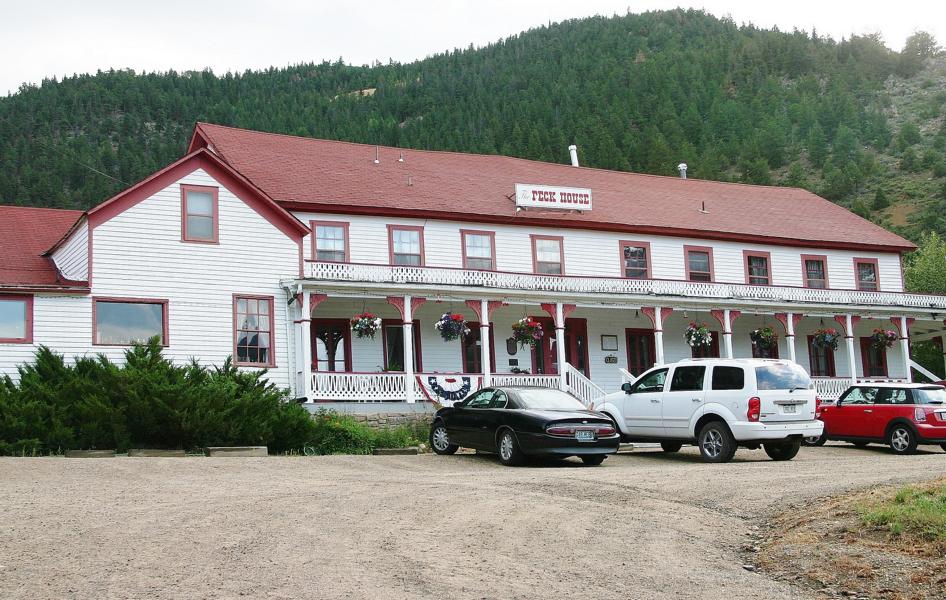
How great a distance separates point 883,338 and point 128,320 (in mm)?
25285

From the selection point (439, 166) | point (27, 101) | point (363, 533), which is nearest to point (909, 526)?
point (363, 533)

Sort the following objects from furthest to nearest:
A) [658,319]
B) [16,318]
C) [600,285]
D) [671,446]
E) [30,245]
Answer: [658,319] < [600,285] < [30,245] < [16,318] < [671,446]

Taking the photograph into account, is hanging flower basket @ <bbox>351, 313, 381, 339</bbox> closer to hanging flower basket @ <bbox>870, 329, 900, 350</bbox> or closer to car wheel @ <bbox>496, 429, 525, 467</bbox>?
car wheel @ <bbox>496, 429, 525, 467</bbox>

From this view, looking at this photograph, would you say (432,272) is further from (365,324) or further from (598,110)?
(598,110)

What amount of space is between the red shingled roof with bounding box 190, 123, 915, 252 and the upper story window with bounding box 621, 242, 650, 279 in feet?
1.79

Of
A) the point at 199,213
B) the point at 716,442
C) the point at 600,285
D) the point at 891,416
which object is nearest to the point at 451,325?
the point at 600,285

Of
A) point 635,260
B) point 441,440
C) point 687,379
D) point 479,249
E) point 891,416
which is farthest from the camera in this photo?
point 635,260

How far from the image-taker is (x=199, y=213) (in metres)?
26.1

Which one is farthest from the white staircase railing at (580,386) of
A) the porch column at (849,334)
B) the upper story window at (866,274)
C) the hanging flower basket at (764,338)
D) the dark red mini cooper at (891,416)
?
the upper story window at (866,274)

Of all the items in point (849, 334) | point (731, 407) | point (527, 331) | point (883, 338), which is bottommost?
point (731, 407)

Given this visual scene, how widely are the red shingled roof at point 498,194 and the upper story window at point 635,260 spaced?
55 centimetres

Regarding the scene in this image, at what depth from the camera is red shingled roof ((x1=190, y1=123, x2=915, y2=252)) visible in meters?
30.4

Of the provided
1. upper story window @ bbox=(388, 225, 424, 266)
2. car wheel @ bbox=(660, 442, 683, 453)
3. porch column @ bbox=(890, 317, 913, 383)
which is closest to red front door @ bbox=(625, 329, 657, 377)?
upper story window @ bbox=(388, 225, 424, 266)

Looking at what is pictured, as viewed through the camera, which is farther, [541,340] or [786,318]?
[786,318]
